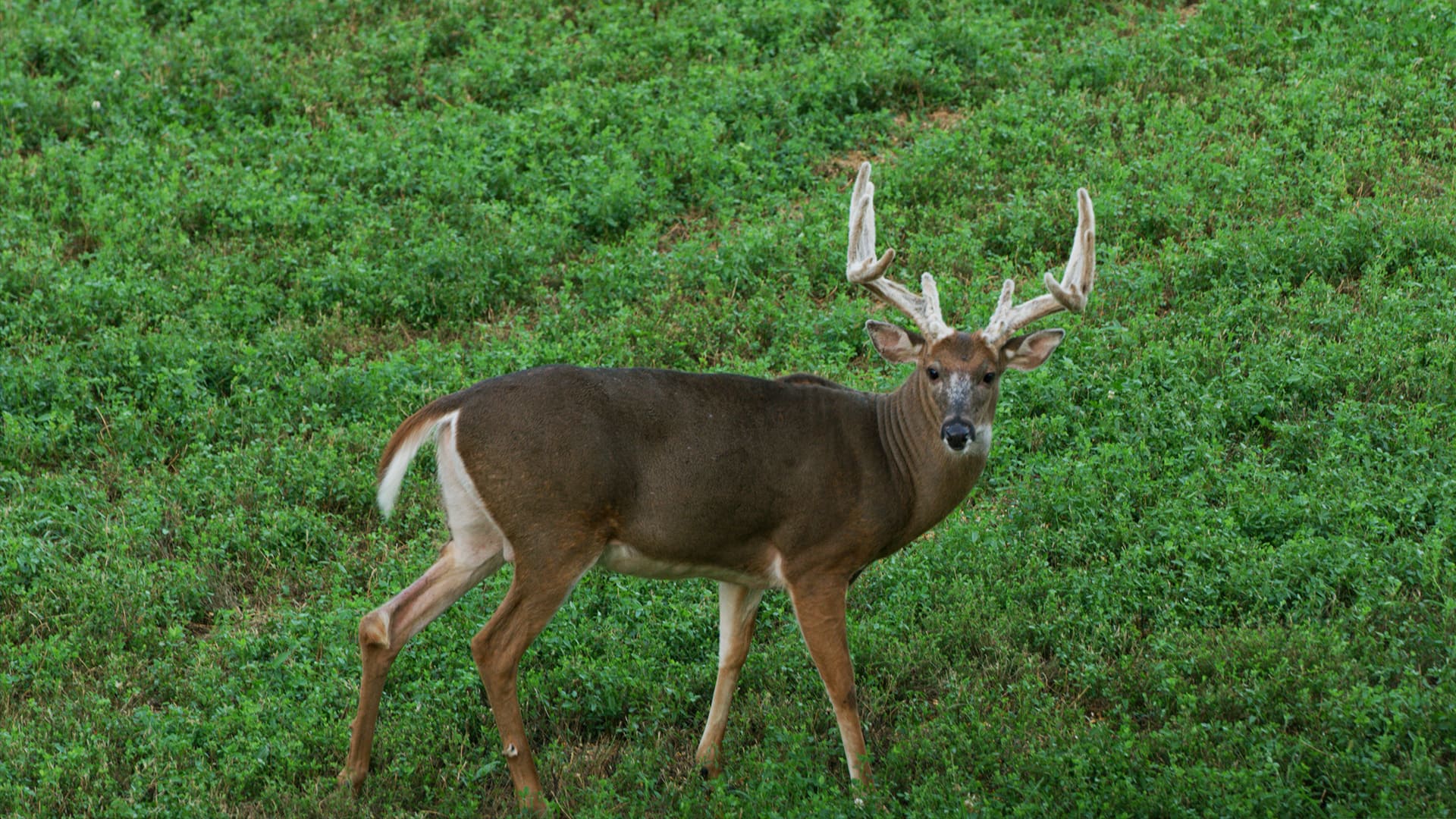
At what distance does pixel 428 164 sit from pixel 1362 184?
660cm

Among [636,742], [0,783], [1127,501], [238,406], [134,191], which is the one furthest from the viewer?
[134,191]

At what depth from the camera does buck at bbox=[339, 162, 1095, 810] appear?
6.13 metres

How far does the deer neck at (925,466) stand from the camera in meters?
6.46

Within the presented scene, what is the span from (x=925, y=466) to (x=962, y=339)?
21.9 inches

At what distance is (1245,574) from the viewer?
6.93 m

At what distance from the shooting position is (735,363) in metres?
9.32

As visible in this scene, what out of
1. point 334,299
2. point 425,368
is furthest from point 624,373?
point 334,299

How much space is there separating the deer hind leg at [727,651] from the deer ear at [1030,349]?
1.46 meters

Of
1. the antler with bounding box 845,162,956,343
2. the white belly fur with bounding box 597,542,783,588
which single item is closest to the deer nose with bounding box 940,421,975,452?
the antler with bounding box 845,162,956,343

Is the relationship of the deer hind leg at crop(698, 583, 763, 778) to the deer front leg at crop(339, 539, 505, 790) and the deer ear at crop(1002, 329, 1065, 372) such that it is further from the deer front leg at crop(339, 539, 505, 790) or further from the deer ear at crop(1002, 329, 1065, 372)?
the deer ear at crop(1002, 329, 1065, 372)

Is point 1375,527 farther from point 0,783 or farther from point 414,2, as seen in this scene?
point 414,2

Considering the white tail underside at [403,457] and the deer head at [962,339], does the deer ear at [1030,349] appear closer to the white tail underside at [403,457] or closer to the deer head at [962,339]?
the deer head at [962,339]

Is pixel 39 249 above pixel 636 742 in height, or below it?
above

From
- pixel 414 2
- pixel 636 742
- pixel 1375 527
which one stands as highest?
pixel 414 2
